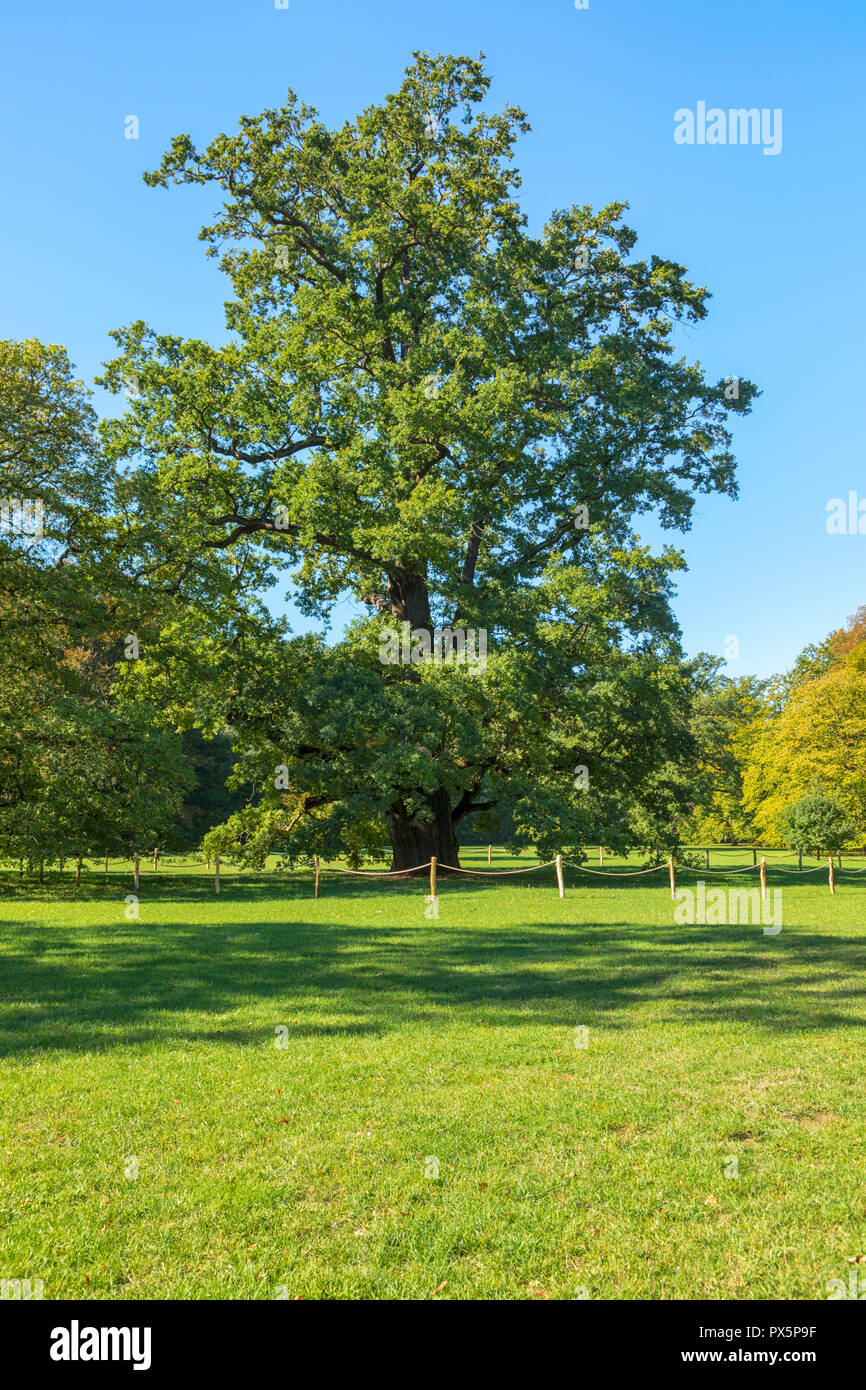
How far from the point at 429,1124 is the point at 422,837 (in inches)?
814

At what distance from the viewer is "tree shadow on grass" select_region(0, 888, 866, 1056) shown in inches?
324

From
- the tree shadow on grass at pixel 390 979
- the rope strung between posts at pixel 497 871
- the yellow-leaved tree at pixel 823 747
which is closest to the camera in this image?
the tree shadow on grass at pixel 390 979

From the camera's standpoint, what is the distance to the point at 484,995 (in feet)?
31.2

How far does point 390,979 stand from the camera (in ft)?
34.1

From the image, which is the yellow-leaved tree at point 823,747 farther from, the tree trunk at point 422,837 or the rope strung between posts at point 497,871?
the tree trunk at point 422,837

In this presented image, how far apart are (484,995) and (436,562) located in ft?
50.9

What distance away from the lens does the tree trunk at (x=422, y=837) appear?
2598 centimetres

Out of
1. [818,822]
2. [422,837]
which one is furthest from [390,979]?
[818,822]

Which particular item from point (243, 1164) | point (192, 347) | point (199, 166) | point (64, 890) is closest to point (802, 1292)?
point (243, 1164)

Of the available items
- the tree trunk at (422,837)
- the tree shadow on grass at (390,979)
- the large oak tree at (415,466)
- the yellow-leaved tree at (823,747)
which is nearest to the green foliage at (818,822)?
the yellow-leaved tree at (823,747)

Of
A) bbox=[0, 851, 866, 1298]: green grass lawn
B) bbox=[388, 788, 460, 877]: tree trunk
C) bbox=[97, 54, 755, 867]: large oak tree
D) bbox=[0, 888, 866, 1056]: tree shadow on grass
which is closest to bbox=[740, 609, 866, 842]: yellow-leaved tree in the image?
bbox=[97, 54, 755, 867]: large oak tree

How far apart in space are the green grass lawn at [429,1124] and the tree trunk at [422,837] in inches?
550

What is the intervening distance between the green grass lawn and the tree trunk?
14.0 metres

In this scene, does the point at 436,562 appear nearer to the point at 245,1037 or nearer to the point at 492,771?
the point at 492,771
